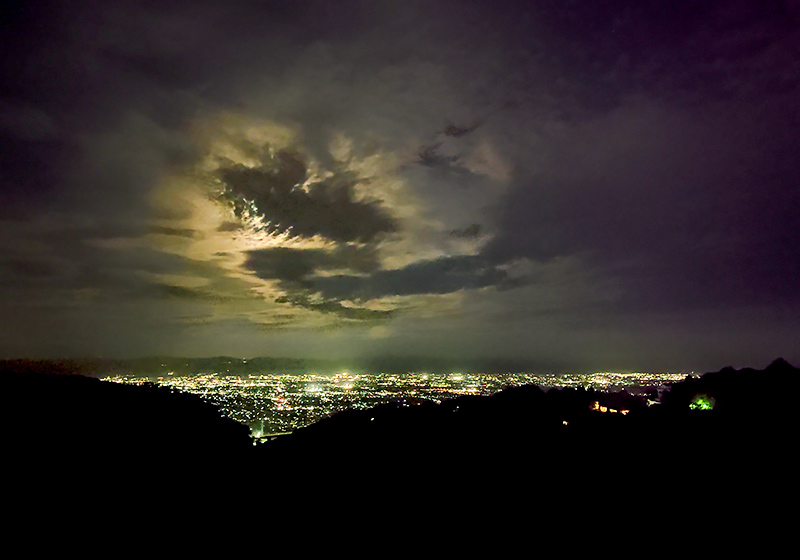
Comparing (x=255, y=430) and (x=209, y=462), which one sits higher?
(x=209, y=462)

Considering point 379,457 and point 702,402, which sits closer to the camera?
point 379,457

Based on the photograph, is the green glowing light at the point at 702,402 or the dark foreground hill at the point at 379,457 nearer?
the dark foreground hill at the point at 379,457

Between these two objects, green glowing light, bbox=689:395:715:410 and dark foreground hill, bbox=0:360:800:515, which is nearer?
dark foreground hill, bbox=0:360:800:515

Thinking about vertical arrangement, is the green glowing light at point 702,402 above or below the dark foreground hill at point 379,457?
below

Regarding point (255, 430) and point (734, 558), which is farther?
point (255, 430)

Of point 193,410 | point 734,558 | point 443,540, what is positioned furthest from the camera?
point 193,410

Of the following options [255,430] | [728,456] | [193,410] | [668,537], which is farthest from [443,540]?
[255,430]

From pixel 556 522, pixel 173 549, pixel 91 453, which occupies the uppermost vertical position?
pixel 91 453

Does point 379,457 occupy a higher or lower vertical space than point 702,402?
higher

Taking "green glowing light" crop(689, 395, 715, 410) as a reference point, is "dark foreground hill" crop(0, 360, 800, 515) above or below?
above

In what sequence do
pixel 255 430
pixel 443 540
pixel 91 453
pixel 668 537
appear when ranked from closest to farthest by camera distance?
pixel 668 537
pixel 443 540
pixel 91 453
pixel 255 430

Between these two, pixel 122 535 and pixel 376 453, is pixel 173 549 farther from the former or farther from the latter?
pixel 376 453
